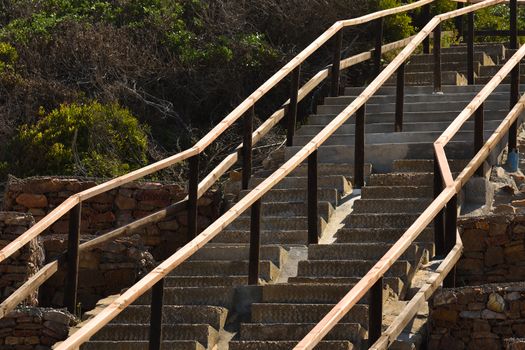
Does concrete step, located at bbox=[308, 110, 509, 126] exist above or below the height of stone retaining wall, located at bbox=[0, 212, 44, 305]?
above

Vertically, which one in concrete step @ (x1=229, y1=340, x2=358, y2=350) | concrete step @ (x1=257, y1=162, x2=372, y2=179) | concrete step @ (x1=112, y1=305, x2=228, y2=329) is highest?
concrete step @ (x1=257, y1=162, x2=372, y2=179)

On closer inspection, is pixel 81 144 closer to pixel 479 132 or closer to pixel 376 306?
pixel 479 132

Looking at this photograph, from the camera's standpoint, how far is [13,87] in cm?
1644

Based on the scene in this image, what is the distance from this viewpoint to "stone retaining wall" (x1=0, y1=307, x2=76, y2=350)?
10.5 metres

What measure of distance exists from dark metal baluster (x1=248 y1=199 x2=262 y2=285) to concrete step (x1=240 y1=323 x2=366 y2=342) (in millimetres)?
619

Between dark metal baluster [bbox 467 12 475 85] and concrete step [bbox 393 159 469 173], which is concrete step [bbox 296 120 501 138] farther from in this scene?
dark metal baluster [bbox 467 12 475 85]

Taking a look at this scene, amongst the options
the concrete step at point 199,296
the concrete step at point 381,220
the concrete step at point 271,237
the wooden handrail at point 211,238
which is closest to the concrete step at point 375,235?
the concrete step at point 381,220

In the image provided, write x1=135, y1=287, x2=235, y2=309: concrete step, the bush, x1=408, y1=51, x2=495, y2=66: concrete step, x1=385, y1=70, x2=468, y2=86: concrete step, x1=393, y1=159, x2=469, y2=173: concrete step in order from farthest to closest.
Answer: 1. x1=408, y1=51, x2=495, y2=66: concrete step
2. the bush
3. x1=385, y1=70, x2=468, y2=86: concrete step
4. x1=393, y1=159, x2=469, y2=173: concrete step
5. x1=135, y1=287, x2=235, y2=309: concrete step

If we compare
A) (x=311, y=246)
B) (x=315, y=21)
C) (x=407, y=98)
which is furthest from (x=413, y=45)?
(x=315, y=21)

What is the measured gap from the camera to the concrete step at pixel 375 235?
1073 centimetres

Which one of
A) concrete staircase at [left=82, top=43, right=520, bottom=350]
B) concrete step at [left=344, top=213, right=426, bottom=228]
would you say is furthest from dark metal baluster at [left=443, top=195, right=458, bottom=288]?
concrete step at [left=344, top=213, right=426, bottom=228]

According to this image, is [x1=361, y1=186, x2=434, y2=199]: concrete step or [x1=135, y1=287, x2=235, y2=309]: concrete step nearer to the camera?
[x1=135, y1=287, x2=235, y2=309]: concrete step

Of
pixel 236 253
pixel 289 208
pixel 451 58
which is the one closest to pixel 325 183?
pixel 289 208

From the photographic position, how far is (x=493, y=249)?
1023 centimetres
